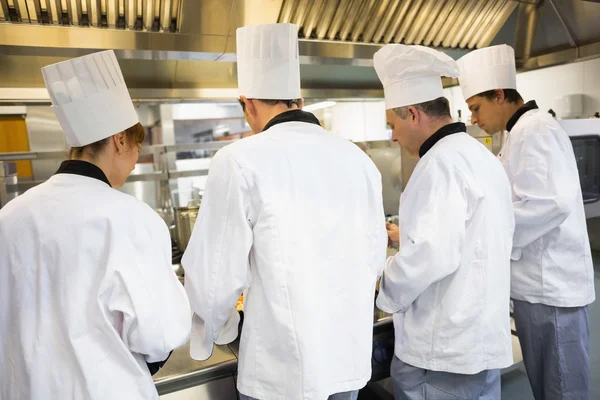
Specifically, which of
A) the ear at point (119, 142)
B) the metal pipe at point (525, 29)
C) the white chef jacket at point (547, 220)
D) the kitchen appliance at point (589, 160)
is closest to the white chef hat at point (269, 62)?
the ear at point (119, 142)

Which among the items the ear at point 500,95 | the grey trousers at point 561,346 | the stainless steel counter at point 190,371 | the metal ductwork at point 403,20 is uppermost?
the metal ductwork at point 403,20

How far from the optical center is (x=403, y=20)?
204 cm

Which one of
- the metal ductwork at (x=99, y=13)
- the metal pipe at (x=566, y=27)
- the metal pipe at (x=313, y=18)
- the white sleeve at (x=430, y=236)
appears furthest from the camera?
the metal pipe at (x=566, y=27)

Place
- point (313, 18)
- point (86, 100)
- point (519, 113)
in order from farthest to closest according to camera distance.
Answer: point (313, 18) < point (519, 113) < point (86, 100)

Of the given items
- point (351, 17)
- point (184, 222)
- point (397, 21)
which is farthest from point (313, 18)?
point (184, 222)

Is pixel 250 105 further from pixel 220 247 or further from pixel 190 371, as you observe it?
pixel 190 371

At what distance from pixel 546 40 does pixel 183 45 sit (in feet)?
7.22

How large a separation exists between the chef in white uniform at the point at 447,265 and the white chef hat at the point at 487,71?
1.48 ft

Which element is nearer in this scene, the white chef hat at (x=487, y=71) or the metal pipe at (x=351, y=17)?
the white chef hat at (x=487, y=71)

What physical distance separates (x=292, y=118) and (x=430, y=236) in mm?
489

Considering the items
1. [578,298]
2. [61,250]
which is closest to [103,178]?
[61,250]

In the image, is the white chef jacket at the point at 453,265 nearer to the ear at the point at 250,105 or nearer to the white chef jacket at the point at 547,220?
the white chef jacket at the point at 547,220

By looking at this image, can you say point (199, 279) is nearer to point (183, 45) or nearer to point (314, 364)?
point (314, 364)

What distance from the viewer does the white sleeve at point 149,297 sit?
0.84m
